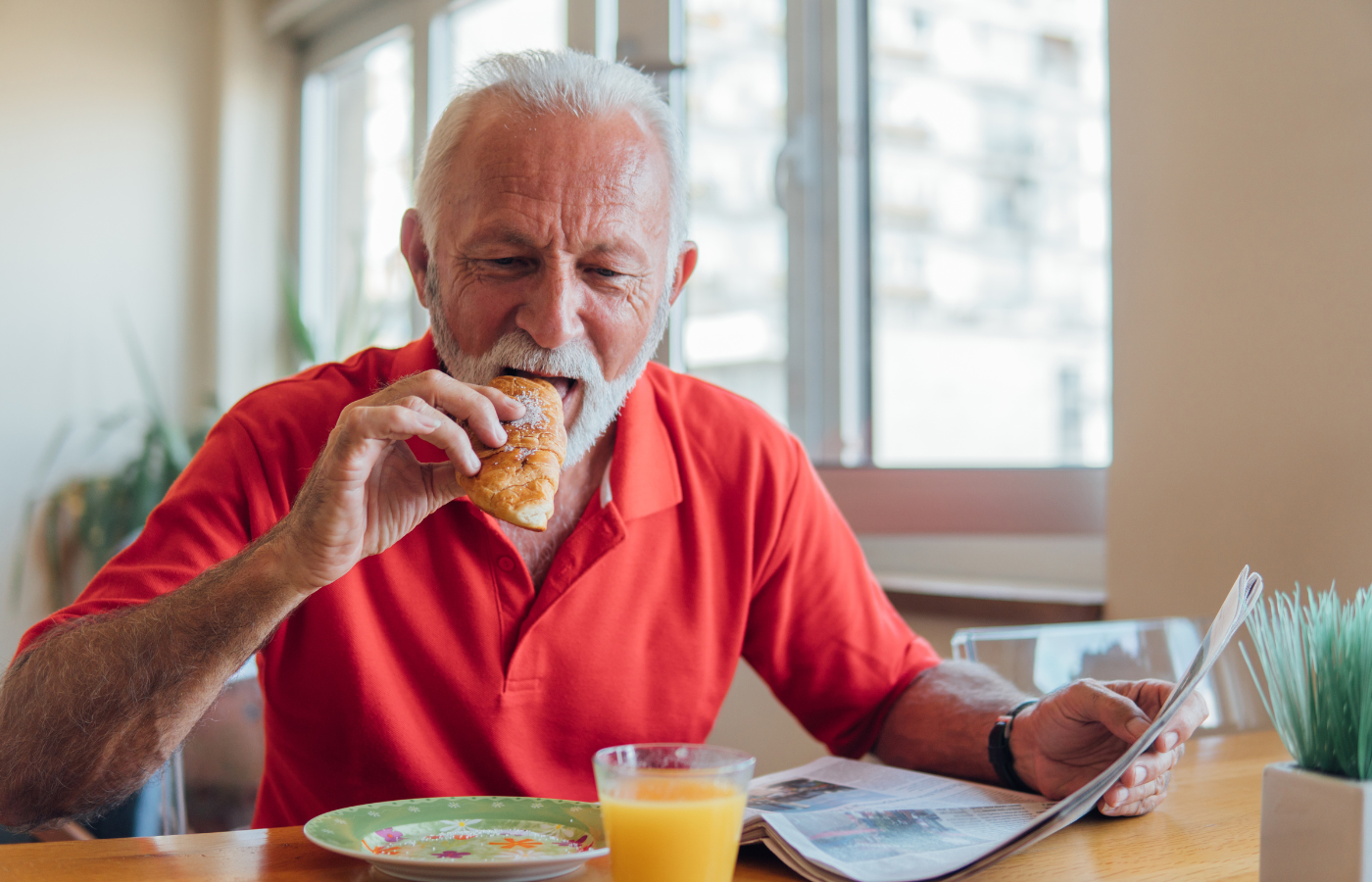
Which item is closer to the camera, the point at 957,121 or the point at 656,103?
Result: the point at 656,103

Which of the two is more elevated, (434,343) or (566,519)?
(434,343)

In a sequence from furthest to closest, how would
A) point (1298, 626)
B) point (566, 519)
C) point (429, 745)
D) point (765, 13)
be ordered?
point (765, 13) → point (566, 519) → point (429, 745) → point (1298, 626)

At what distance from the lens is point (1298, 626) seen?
0.76 m

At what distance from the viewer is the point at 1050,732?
1052 mm

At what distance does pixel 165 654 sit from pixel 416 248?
0.61 metres

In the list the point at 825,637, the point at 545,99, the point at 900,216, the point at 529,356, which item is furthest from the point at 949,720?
the point at 900,216

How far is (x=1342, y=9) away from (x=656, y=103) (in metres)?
0.90

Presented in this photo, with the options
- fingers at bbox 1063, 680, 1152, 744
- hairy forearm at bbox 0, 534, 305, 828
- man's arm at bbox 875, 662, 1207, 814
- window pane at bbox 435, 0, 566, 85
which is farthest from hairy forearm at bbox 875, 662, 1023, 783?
window pane at bbox 435, 0, 566, 85

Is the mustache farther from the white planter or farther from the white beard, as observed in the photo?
the white planter

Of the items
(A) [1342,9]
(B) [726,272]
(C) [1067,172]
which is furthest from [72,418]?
(A) [1342,9]

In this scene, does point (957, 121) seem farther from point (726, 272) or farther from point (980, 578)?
point (980, 578)

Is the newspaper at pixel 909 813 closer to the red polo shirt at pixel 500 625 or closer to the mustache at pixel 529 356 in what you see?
the red polo shirt at pixel 500 625

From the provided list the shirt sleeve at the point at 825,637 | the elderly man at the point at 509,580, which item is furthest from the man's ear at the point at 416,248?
the shirt sleeve at the point at 825,637

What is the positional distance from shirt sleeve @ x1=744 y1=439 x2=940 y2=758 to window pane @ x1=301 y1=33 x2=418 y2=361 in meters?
2.45
